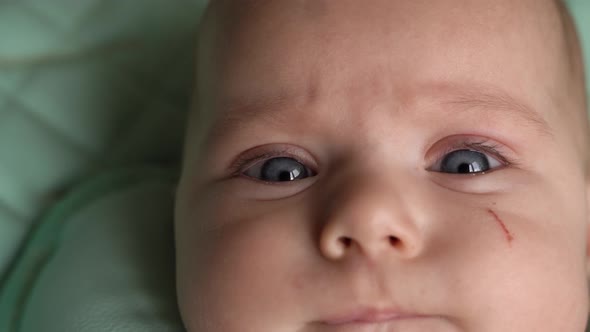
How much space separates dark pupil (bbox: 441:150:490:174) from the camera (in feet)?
3.00

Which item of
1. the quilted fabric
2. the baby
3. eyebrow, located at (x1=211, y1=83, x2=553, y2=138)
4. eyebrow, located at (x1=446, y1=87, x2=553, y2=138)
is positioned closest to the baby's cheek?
the baby

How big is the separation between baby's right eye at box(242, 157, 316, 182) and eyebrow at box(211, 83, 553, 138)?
49 millimetres

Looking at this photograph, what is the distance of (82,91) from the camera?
1412mm

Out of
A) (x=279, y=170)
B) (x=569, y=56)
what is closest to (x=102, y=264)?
(x=279, y=170)

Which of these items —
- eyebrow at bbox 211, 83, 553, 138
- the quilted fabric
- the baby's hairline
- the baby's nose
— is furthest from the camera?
the quilted fabric

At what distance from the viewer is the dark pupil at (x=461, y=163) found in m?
0.91

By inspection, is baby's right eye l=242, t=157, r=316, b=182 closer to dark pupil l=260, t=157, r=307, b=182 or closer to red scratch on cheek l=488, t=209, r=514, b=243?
dark pupil l=260, t=157, r=307, b=182

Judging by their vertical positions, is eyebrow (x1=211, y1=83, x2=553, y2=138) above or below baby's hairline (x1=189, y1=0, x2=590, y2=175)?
below

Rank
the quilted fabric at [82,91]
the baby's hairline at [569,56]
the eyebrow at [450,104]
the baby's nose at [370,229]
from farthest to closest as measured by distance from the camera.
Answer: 1. the quilted fabric at [82,91]
2. the baby's hairline at [569,56]
3. the eyebrow at [450,104]
4. the baby's nose at [370,229]

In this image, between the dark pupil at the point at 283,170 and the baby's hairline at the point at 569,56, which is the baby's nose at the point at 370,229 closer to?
the dark pupil at the point at 283,170

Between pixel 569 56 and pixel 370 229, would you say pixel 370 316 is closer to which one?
pixel 370 229

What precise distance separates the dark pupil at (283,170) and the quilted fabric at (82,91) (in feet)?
1.65

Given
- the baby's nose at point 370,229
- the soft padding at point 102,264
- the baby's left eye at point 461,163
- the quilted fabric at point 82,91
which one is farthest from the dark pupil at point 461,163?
the quilted fabric at point 82,91

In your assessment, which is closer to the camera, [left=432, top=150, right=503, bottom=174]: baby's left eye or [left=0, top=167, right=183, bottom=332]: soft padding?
[left=432, top=150, right=503, bottom=174]: baby's left eye
